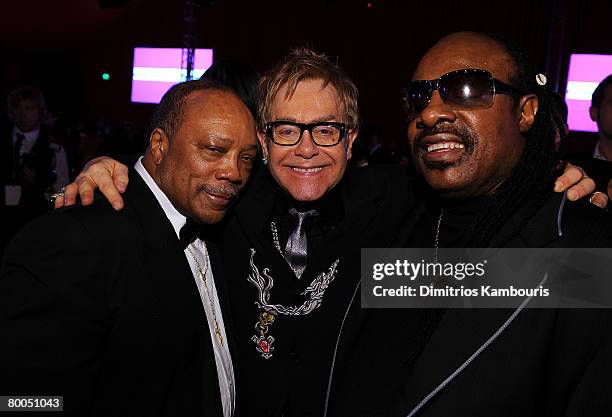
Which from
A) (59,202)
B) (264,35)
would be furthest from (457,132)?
(264,35)

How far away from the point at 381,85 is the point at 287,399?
39.7 ft

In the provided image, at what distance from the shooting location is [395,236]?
1976mm

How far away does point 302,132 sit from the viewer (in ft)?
7.21

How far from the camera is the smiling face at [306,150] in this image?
7.22ft

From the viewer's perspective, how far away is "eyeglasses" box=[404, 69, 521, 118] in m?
1.63

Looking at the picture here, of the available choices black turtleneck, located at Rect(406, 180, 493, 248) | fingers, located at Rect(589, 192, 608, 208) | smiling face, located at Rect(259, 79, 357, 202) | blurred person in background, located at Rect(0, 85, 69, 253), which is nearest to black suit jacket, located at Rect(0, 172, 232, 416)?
smiling face, located at Rect(259, 79, 357, 202)

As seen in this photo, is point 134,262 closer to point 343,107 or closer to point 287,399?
point 287,399

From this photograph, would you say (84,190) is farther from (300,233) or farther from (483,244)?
(483,244)

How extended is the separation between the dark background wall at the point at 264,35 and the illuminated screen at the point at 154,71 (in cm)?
72

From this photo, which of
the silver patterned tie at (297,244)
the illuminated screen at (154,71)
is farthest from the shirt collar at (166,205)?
the illuminated screen at (154,71)

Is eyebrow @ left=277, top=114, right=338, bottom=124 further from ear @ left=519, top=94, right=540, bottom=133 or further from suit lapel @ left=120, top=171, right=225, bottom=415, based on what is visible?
ear @ left=519, top=94, right=540, bottom=133

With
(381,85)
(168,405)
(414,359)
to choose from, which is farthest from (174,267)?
(381,85)

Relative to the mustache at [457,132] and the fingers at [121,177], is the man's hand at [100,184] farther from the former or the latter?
the mustache at [457,132]

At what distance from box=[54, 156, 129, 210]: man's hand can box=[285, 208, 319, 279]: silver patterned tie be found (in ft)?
2.30
